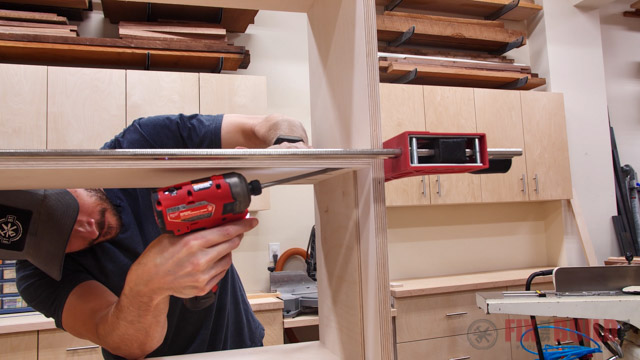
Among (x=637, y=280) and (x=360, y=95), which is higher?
(x=360, y=95)

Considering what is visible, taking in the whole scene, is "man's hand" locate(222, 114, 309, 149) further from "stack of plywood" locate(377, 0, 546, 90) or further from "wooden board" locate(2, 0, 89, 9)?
"stack of plywood" locate(377, 0, 546, 90)

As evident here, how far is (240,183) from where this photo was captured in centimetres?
63

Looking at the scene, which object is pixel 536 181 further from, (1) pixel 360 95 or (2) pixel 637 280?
(1) pixel 360 95

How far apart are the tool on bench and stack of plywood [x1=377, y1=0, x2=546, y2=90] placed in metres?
2.34

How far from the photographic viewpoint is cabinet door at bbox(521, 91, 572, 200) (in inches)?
125

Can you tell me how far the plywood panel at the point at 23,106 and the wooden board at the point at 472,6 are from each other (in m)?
2.26

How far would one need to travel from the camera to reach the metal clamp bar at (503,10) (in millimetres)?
3248

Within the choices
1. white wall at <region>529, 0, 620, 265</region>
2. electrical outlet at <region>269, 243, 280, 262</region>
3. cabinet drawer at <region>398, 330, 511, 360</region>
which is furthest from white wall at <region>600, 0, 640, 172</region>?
electrical outlet at <region>269, 243, 280, 262</region>

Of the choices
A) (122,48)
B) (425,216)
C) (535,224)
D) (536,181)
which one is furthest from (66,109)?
(535,224)

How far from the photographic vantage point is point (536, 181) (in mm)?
3176

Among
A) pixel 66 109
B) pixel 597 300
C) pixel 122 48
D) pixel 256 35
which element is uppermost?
pixel 256 35

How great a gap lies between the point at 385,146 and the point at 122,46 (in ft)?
6.89

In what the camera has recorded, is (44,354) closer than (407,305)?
Yes

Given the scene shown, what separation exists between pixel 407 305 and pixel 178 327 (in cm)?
166
